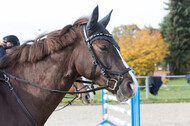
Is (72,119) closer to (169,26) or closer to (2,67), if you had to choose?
(2,67)

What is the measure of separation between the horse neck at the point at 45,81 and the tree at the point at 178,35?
36.8 m

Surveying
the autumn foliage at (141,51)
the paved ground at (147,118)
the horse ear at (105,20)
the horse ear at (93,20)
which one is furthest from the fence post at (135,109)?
the autumn foliage at (141,51)

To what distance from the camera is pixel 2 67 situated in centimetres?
247

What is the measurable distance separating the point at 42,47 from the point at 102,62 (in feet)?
2.24

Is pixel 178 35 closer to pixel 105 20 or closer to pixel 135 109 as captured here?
pixel 135 109

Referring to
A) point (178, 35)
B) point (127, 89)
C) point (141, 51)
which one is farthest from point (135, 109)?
point (178, 35)

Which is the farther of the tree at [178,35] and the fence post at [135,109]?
the tree at [178,35]

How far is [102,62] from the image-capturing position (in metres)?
2.31

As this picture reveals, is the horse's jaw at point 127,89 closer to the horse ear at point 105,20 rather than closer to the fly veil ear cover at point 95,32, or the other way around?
the fly veil ear cover at point 95,32

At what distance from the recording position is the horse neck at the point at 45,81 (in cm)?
241

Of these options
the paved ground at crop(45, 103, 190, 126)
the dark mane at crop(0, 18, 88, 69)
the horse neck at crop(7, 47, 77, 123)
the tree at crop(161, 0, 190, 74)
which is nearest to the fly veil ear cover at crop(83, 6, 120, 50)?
the dark mane at crop(0, 18, 88, 69)

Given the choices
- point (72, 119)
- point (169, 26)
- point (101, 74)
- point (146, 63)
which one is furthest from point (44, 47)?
point (169, 26)

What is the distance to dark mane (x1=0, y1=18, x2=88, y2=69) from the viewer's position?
2422mm

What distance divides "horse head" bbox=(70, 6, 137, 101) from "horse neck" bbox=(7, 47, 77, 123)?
18cm
